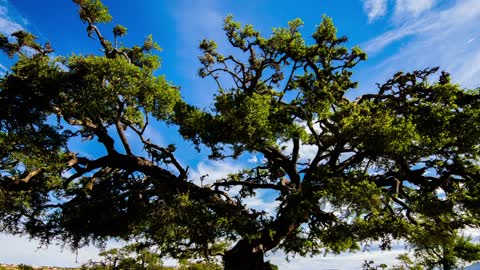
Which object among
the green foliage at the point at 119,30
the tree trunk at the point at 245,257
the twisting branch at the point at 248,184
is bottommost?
the tree trunk at the point at 245,257

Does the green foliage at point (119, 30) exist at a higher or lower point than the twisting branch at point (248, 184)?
higher

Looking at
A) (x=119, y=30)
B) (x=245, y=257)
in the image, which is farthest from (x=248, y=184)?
(x=119, y=30)

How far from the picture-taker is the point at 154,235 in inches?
558

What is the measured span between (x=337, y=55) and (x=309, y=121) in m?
3.81

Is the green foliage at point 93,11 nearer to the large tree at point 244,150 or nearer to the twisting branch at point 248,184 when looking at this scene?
the large tree at point 244,150

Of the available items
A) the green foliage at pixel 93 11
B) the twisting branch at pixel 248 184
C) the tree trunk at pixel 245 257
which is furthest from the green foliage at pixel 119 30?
the tree trunk at pixel 245 257

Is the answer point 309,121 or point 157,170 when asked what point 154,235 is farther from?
point 309,121

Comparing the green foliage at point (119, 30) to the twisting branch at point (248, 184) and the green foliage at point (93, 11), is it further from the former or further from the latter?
the twisting branch at point (248, 184)

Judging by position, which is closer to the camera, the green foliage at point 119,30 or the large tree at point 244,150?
the large tree at point 244,150

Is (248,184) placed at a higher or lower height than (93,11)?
lower

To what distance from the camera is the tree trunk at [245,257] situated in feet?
48.8

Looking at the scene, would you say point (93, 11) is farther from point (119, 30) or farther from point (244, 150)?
point (244, 150)

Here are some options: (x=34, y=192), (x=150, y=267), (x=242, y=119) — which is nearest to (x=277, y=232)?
(x=242, y=119)

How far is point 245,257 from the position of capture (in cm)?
1502
